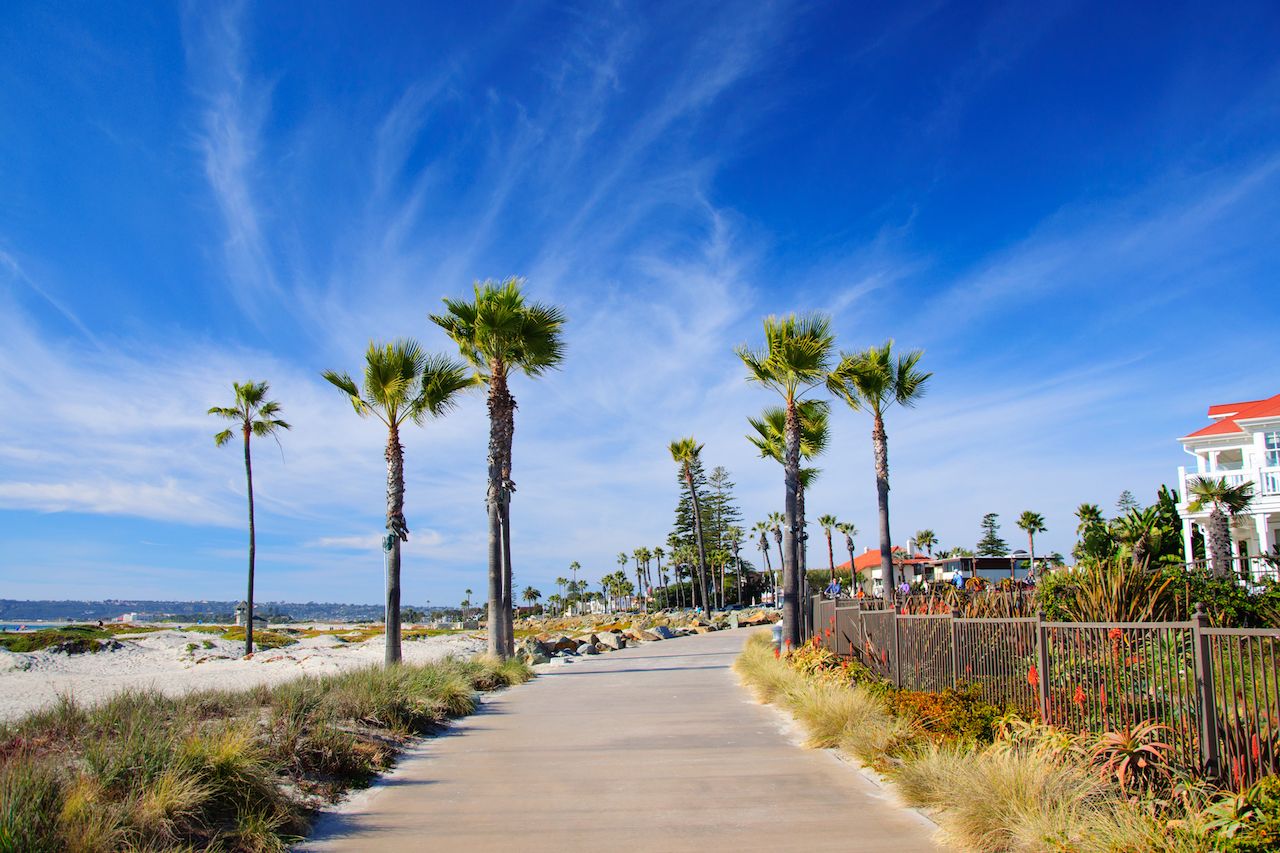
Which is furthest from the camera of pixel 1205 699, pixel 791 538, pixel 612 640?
pixel 612 640

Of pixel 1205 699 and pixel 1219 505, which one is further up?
pixel 1219 505

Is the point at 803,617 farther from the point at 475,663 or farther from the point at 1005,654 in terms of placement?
the point at 1005,654

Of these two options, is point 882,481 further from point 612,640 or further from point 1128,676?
point 1128,676

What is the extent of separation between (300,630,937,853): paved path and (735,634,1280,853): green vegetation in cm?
38

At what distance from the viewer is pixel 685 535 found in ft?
303

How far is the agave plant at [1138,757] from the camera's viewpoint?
6301 mm

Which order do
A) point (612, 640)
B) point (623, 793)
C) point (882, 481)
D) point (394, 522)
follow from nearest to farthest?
point (623, 793) < point (394, 522) < point (882, 481) < point (612, 640)

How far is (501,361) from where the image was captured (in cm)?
2302

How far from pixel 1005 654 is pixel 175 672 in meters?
25.6

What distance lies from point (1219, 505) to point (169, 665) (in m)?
36.7

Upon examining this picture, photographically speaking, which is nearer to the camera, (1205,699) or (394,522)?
(1205,699)

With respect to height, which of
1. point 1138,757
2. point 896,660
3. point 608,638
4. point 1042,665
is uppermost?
point 1042,665

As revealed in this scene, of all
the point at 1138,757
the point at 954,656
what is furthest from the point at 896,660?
the point at 1138,757

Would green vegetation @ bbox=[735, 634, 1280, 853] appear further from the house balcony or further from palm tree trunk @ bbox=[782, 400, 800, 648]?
the house balcony
